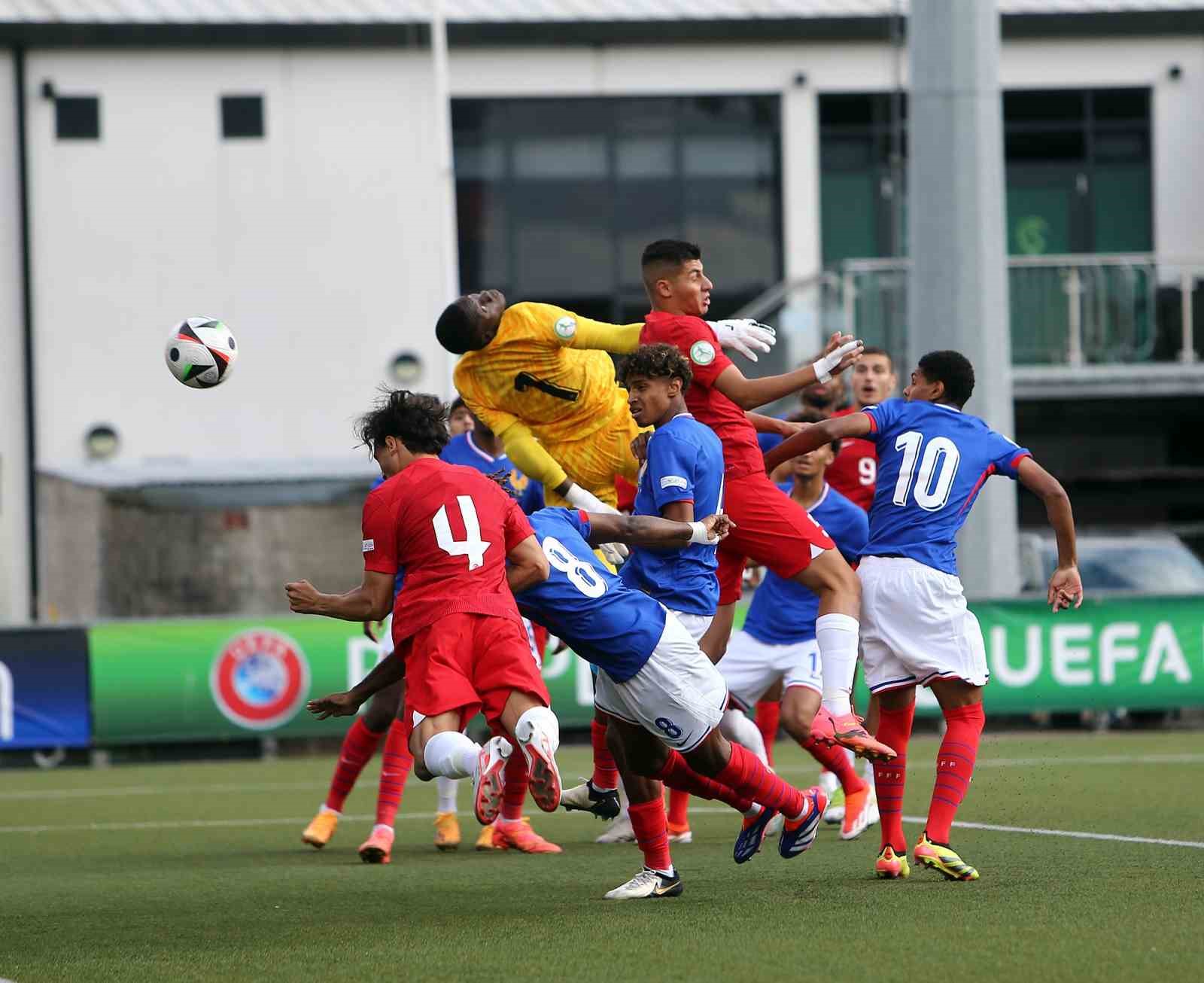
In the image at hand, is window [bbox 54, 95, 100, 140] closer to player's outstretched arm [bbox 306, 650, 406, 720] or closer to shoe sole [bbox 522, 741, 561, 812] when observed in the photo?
player's outstretched arm [bbox 306, 650, 406, 720]

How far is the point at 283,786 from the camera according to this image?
547 inches

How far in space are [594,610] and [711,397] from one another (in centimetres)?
159

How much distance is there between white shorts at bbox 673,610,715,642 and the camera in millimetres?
7621

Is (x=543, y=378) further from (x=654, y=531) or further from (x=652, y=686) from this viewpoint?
(x=652, y=686)

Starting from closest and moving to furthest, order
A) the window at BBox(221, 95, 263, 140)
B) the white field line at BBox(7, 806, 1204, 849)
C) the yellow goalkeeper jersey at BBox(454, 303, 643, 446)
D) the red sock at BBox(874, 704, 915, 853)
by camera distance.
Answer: the red sock at BBox(874, 704, 915, 853), the yellow goalkeeper jersey at BBox(454, 303, 643, 446), the white field line at BBox(7, 806, 1204, 849), the window at BBox(221, 95, 263, 140)

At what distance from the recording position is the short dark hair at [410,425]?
7039 mm

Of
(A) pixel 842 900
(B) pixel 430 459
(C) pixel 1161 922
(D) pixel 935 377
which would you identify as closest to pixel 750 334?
(D) pixel 935 377

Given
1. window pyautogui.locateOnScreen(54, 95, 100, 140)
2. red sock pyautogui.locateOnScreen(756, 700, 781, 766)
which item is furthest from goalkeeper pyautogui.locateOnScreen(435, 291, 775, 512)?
window pyautogui.locateOnScreen(54, 95, 100, 140)

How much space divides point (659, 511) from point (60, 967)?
2.79 m

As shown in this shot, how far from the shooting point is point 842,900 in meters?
6.72

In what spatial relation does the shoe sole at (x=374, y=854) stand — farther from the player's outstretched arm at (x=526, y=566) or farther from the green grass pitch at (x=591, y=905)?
the player's outstretched arm at (x=526, y=566)

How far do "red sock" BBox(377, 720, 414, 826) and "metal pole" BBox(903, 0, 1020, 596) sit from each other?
813cm

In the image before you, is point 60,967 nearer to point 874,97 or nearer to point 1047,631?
point 1047,631

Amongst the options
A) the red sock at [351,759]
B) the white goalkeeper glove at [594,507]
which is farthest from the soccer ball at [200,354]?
the red sock at [351,759]
